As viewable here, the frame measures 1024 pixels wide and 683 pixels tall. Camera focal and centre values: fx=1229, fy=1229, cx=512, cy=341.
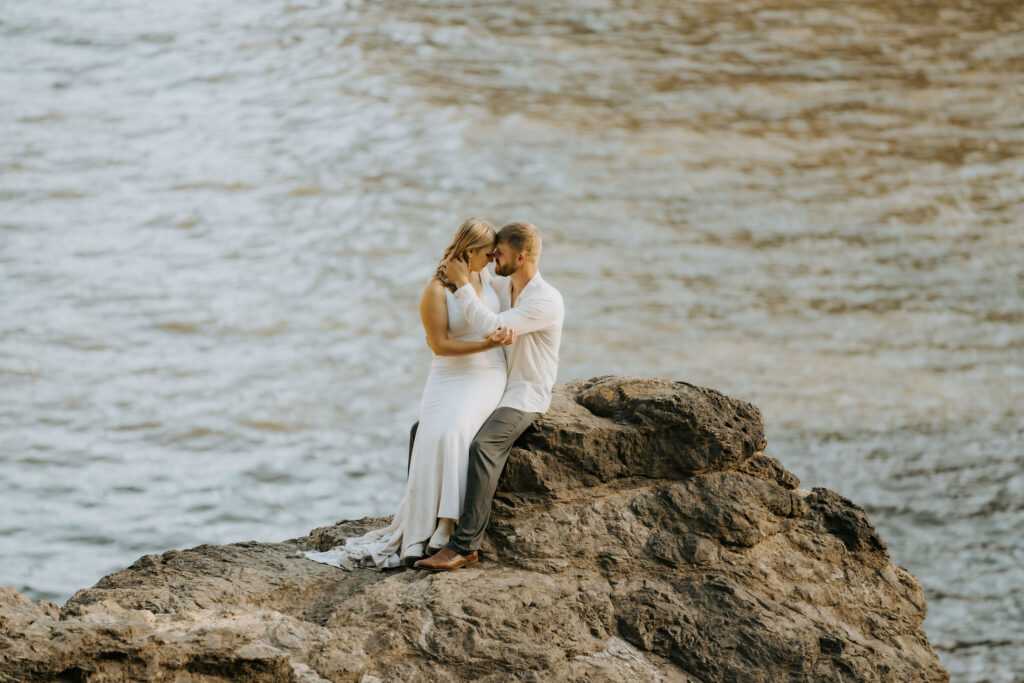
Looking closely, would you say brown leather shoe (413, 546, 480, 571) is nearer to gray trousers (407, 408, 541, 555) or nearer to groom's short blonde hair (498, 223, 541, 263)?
gray trousers (407, 408, 541, 555)

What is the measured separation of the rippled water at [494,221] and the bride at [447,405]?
7.87 metres

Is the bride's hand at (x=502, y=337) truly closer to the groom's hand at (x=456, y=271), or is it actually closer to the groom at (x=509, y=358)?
the groom at (x=509, y=358)

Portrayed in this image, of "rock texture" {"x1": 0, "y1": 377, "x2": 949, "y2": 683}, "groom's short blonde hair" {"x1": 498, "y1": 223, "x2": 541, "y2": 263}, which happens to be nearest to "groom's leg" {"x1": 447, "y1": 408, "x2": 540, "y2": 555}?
"rock texture" {"x1": 0, "y1": 377, "x2": 949, "y2": 683}

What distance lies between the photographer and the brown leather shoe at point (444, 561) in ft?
17.2

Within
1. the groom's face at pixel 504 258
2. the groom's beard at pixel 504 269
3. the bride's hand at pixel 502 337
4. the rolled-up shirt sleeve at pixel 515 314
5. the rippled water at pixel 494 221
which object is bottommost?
the rippled water at pixel 494 221

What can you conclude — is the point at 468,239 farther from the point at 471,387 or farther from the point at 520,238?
the point at 471,387

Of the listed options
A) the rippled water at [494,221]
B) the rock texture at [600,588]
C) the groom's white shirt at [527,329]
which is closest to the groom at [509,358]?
the groom's white shirt at [527,329]

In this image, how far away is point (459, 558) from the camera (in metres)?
5.27

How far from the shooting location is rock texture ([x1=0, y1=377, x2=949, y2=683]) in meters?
4.87

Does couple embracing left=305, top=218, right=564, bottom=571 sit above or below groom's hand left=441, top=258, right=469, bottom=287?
below

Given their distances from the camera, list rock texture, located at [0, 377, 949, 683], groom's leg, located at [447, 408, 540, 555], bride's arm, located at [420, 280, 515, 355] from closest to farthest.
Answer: rock texture, located at [0, 377, 949, 683] < groom's leg, located at [447, 408, 540, 555] < bride's arm, located at [420, 280, 515, 355]

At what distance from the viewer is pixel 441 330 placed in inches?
212

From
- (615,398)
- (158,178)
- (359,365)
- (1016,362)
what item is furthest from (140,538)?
(1016,362)

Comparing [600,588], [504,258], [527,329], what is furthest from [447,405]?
[600,588]
